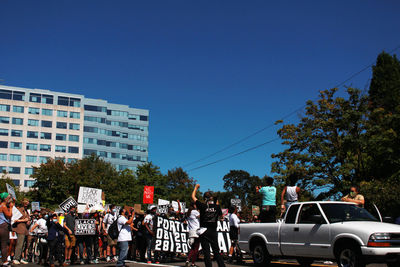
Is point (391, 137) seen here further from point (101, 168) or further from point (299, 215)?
point (101, 168)

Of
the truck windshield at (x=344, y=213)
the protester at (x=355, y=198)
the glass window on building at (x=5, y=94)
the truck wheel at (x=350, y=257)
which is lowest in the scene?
the truck wheel at (x=350, y=257)

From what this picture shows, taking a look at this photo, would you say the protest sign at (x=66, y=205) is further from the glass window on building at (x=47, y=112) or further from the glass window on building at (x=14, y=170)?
the glass window on building at (x=47, y=112)

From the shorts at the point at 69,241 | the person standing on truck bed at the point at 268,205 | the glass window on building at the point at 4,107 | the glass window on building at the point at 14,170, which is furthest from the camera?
the glass window on building at the point at 4,107

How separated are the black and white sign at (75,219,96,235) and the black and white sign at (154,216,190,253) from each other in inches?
92.2

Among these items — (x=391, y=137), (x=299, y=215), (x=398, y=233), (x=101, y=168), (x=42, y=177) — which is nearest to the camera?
(x=398, y=233)

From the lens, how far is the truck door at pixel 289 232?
1118cm

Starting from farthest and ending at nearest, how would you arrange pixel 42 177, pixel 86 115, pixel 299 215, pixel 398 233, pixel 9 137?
pixel 86 115 < pixel 9 137 < pixel 42 177 < pixel 299 215 < pixel 398 233

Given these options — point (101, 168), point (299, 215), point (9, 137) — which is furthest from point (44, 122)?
point (299, 215)

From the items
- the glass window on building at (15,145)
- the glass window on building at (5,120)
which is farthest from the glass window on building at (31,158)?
the glass window on building at (5,120)

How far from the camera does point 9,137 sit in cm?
10050

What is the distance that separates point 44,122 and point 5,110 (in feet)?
30.1

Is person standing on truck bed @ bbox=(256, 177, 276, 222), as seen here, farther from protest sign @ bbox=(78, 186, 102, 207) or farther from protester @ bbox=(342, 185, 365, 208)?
protest sign @ bbox=(78, 186, 102, 207)

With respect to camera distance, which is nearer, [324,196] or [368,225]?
[368,225]

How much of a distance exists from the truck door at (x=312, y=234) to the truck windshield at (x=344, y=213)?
0.64ft
